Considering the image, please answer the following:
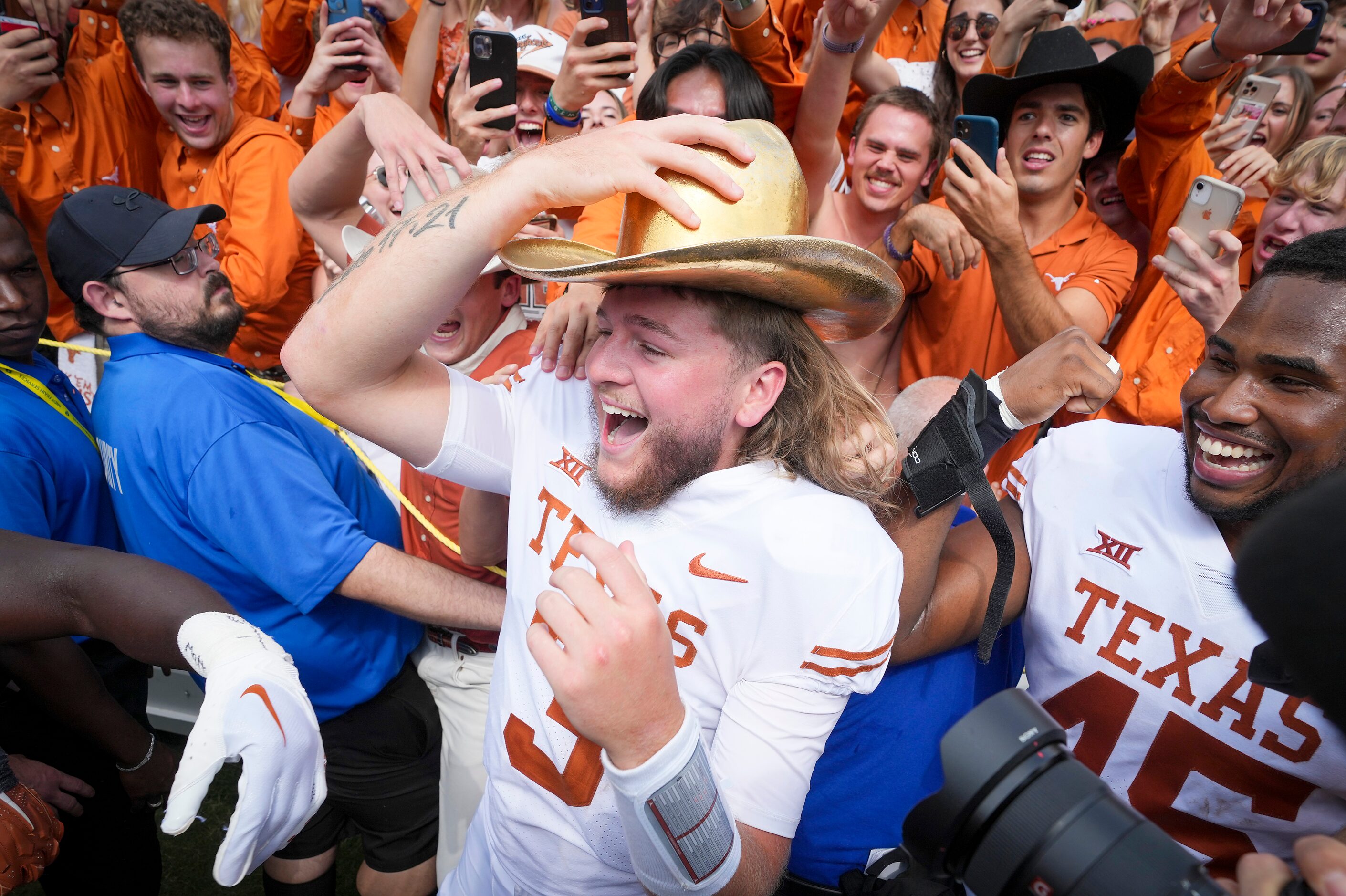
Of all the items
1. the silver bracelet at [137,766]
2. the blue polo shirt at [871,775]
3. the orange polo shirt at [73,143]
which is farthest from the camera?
the orange polo shirt at [73,143]

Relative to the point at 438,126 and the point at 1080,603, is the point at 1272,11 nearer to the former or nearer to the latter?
the point at 1080,603

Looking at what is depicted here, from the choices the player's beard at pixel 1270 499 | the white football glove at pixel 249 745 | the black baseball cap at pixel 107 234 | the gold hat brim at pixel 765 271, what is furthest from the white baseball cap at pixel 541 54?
the player's beard at pixel 1270 499

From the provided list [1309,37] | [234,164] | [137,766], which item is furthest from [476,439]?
[1309,37]

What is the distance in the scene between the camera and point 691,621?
1.59m

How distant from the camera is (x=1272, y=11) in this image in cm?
293

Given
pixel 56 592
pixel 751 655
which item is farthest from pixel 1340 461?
pixel 56 592

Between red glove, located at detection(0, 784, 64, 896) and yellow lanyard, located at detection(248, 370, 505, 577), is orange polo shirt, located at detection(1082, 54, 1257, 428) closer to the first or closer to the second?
yellow lanyard, located at detection(248, 370, 505, 577)

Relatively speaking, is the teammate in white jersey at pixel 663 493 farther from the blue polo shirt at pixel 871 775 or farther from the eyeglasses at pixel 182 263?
the eyeglasses at pixel 182 263

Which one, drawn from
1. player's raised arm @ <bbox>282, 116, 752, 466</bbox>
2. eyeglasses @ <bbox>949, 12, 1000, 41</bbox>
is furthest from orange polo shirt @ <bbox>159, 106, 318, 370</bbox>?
eyeglasses @ <bbox>949, 12, 1000, 41</bbox>

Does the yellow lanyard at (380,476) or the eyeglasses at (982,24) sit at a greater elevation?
the eyeglasses at (982,24)

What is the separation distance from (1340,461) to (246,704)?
220cm

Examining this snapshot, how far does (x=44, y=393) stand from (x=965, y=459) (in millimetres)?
2758

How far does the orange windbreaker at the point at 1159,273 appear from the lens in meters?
2.96

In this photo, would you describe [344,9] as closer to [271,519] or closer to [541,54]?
[541,54]
